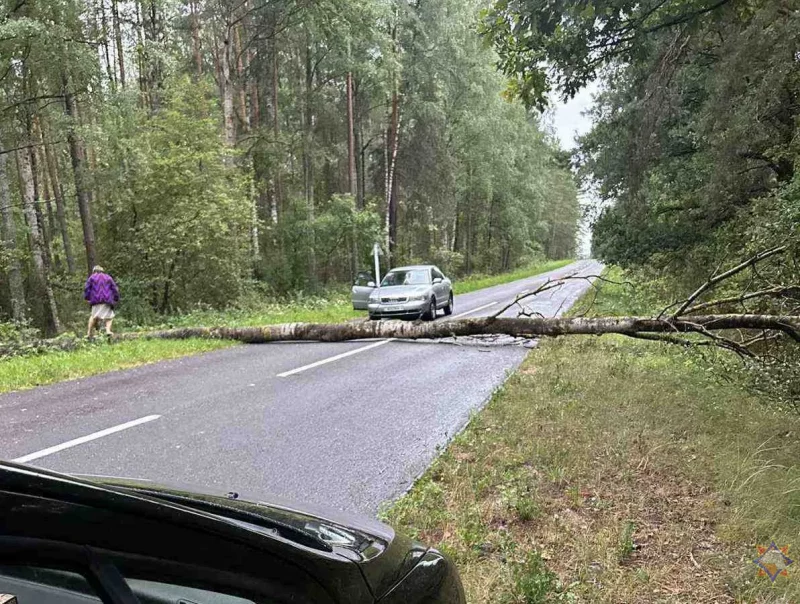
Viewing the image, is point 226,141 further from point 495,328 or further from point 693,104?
point 693,104

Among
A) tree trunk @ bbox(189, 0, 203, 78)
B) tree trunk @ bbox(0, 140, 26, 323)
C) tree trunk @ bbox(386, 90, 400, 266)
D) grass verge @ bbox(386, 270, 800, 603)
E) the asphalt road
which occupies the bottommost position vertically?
grass verge @ bbox(386, 270, 800, 603)

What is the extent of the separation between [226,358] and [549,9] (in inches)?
313

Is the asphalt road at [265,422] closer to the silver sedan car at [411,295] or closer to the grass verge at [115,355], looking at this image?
the grass verge at [115,355]

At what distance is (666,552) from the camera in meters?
3.38

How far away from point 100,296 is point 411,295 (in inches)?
298

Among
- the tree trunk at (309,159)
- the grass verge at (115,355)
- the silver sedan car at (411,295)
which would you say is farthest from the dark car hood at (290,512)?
the tree trunk at (309,159)

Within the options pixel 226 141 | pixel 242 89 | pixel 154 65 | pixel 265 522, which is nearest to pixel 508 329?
pixel 265 522

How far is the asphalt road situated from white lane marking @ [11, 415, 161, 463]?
0.02m

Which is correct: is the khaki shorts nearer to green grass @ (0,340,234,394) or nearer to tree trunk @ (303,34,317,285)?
green grass @ (0,340,234,394)

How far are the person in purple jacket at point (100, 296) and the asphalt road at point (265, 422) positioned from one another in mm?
3814

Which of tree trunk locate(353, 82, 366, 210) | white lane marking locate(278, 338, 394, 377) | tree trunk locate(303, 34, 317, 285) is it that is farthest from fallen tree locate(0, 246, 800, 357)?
tree trunk locate(353, 82, 366, 210)

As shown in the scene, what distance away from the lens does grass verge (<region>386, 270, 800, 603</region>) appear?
305cm

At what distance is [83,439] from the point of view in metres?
5.52

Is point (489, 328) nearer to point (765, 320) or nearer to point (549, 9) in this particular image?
point (765, 320)
